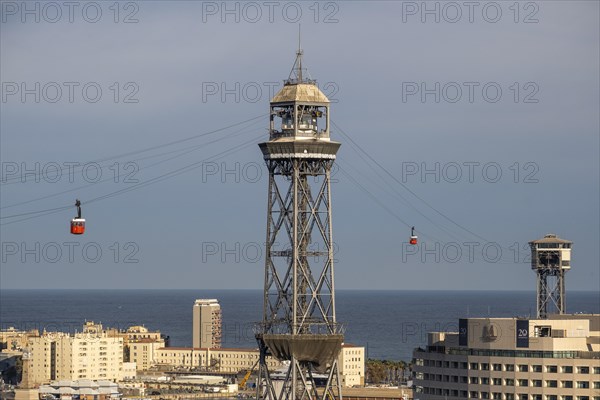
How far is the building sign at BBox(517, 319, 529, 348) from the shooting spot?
445 ft

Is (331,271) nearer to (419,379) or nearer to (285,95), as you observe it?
(285,95)

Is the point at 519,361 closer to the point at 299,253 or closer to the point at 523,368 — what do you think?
the point at 523,368

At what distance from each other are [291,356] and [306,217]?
27.5ft

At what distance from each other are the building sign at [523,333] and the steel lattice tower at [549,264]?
53568mm

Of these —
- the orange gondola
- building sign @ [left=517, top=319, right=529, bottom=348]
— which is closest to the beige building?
building sign @ [left=517, top=319, right=529, bottom=348]

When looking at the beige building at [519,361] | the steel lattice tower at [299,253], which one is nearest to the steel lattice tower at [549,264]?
the beige building at [519,361]

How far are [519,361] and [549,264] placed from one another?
56552mm

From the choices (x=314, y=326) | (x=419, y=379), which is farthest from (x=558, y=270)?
(x=314, y=326)

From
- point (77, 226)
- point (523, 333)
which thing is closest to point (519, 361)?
point (523, 333)

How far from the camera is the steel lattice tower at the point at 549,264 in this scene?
18988 cm

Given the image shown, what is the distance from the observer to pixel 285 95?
9719 centimetres

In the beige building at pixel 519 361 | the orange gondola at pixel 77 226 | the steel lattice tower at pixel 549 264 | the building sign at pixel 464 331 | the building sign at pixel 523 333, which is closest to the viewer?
the orange gondola at pixel 77 226

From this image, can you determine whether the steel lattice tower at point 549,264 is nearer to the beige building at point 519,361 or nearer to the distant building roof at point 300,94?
the beige building at point 519,361

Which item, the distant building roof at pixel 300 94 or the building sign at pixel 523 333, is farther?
the building sign at pixel 523 333
